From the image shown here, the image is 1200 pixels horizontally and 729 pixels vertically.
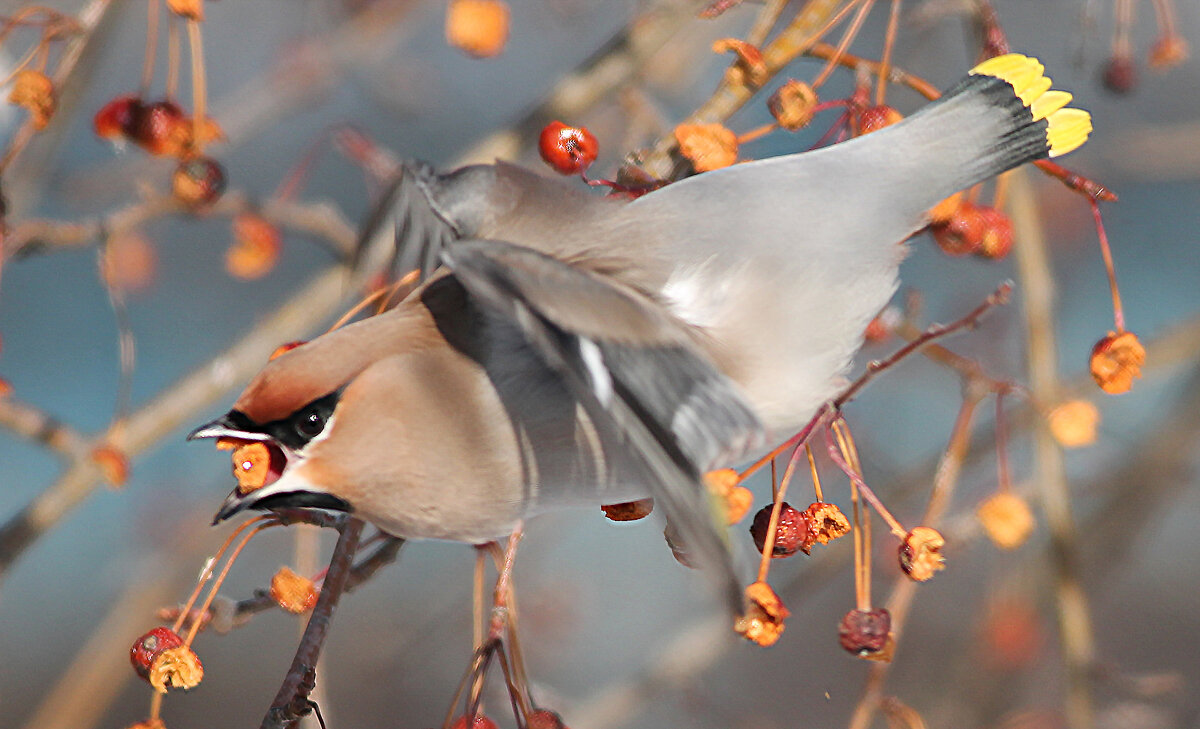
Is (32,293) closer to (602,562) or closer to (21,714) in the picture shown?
(21,714)

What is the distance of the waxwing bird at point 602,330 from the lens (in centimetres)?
142

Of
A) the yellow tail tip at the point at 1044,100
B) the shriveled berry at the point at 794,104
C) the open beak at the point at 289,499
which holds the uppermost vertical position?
the yellow tail tip at the point at 1044,100

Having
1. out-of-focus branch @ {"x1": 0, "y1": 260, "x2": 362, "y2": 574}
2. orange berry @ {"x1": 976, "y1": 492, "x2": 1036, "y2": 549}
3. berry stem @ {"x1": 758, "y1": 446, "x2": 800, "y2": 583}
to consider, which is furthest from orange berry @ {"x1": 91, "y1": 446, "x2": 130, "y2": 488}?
orange berry @ {"x1": 976, "y1": 492, "x2": 1036, "y2": 549}

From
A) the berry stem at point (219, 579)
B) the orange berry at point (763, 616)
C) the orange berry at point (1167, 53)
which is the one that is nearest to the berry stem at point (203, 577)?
the berry stem at point (219, 579)

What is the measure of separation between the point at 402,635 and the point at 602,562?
0.97 m

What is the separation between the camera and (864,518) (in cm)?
172

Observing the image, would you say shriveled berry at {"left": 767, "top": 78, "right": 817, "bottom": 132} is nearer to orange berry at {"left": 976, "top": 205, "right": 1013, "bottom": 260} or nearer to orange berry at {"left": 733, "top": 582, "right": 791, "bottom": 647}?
orange berry at {"left": 976, "top": 205, "right": 1013, "bottom": 260}

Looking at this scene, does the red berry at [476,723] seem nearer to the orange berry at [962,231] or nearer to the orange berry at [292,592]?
the orange berry at [292,592]

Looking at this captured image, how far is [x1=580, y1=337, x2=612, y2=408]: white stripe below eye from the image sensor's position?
1346 millimetres

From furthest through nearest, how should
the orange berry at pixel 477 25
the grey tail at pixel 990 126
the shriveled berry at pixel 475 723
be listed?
1. the orange berry at pixel 477 25
2. the grey tail at pixel 990 126
3. the shriveled berry at pixel 475 723

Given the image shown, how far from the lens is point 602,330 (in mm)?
1382

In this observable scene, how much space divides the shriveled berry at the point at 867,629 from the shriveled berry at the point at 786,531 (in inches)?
4.6

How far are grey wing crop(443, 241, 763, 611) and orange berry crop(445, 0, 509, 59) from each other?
0.85 metres

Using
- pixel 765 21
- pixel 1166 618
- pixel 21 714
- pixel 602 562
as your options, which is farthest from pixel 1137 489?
pixel 21 714
